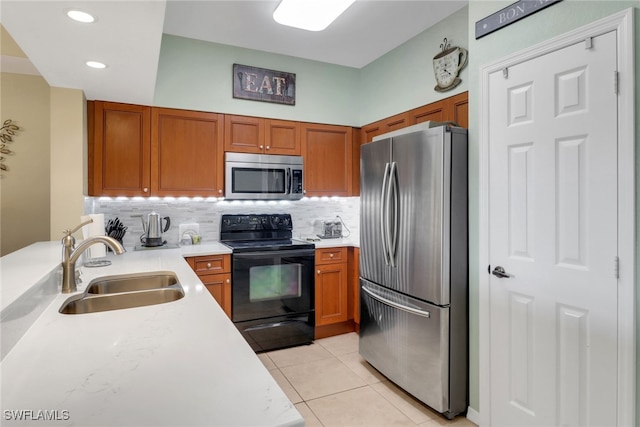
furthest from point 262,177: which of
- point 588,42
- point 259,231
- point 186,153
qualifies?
point 588,42

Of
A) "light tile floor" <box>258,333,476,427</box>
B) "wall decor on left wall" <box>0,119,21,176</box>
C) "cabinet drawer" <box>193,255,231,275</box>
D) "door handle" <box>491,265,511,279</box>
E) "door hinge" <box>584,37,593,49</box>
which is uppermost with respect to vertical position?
"door hinge" <box>584,37,593,49</box>

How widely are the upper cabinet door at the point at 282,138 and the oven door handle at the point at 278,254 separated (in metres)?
1.04

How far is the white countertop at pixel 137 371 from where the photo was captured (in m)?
0.70

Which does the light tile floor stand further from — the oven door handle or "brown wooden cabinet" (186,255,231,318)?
the oven door handle

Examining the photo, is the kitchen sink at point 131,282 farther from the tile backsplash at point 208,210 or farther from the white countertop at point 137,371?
the tile backsplash at point 208,210

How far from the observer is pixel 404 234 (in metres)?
2.48

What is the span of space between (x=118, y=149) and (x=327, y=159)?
2.03m

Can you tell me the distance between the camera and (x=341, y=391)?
262 cm

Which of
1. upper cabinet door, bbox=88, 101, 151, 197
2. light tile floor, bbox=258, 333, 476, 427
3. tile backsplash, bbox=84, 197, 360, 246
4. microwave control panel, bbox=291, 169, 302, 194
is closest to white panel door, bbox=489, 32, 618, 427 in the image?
light tile floor, bbox=258, 333, 476, 427

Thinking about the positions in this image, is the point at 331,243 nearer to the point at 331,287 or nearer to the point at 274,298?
the point at 331,287

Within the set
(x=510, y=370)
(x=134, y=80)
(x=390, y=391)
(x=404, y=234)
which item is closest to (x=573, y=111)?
(x=404, y=234)

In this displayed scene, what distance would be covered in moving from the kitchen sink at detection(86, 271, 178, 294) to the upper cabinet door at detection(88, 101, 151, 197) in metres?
1.39

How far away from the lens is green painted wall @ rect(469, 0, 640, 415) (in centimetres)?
159

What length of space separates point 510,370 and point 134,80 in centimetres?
303
